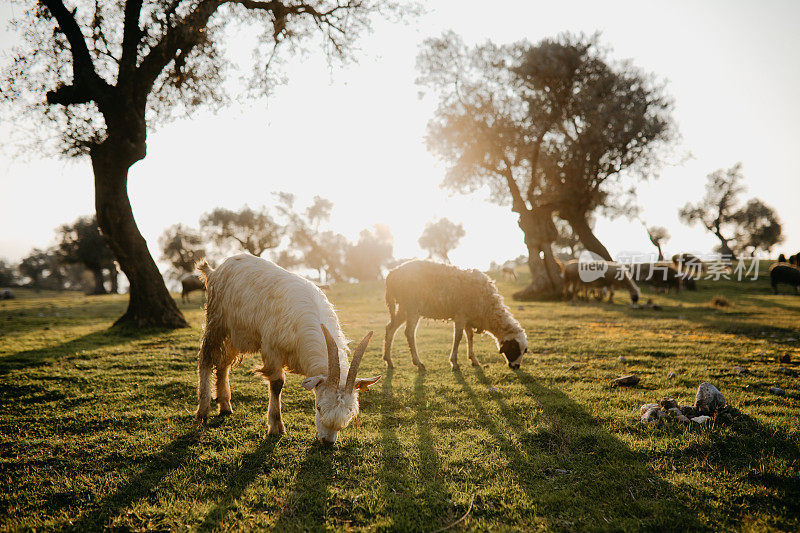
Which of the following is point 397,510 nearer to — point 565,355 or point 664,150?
point 565,355

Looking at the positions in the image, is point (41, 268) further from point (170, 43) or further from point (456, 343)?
point (456, 343)

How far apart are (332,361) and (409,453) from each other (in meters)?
1.67

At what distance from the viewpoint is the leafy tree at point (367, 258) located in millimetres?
75562

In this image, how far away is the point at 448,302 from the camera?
10.2 meters

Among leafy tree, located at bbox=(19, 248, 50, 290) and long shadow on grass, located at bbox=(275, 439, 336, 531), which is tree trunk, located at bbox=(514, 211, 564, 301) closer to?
long shadow on grass, located at bbox=(275, 439, 336, 531)

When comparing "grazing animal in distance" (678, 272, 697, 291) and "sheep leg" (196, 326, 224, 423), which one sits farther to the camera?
"grazing animal in distance" (678, 272, 697, 291)

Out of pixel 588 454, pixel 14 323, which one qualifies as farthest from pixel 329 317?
pixel 14 323

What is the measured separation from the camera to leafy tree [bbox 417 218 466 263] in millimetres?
77562

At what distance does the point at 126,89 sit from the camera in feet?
42.7

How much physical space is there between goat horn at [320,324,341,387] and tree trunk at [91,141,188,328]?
11.7 m

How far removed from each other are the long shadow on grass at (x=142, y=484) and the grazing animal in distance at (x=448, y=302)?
5.43 meters

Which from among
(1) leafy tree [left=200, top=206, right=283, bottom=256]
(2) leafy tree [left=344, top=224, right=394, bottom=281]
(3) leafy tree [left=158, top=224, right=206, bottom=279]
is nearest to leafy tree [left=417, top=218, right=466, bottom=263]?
(2) leafy tree [left=344, top=224, right=394, bottom=281]

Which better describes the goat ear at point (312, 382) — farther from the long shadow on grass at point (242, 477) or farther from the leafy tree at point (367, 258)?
the leafy tree at point (367, 258)

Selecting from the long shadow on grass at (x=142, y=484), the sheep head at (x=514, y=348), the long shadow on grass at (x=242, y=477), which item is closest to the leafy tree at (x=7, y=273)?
the long shadow on grass at (x=142, y=484)
